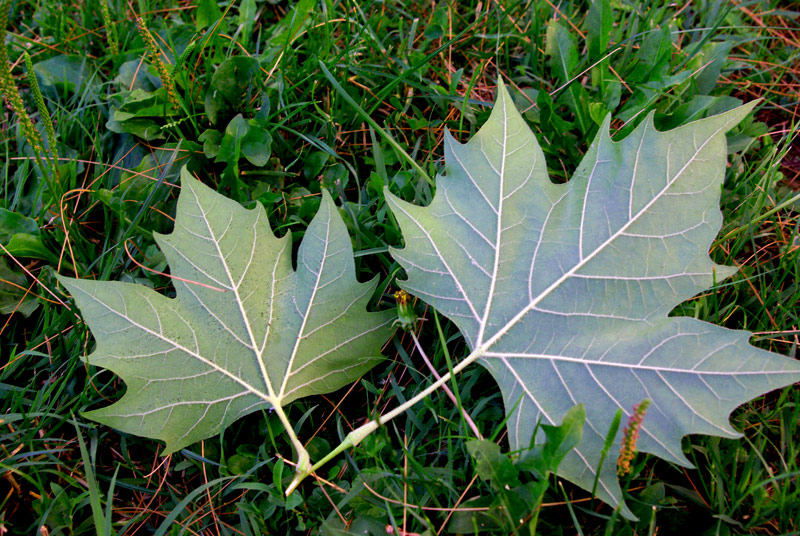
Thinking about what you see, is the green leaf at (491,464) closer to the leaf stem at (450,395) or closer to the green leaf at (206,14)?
the leaf stem at (450,395)

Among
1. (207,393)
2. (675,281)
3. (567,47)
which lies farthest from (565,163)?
(207,393)

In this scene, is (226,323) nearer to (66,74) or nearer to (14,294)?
(14,294)

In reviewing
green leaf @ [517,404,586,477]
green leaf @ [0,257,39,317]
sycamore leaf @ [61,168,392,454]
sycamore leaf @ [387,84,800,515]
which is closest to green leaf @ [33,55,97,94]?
green leaf @ [0,257,39,317]

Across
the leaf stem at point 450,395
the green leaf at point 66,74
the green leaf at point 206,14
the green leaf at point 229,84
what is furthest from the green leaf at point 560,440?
the green leaf at point 66,74

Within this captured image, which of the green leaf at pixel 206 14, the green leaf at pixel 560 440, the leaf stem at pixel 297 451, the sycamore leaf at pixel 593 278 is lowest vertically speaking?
the leaf stem at pixel 297 451

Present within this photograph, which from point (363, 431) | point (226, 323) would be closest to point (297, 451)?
point (363, 431)

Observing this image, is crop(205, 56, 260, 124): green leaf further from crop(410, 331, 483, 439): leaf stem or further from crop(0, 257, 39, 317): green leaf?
crop(410, 331, 483, 439): leaf stem

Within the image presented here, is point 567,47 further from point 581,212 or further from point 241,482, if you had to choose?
point 241,482
